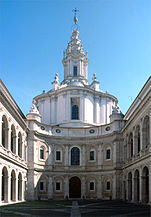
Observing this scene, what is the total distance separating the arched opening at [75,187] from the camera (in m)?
50.0

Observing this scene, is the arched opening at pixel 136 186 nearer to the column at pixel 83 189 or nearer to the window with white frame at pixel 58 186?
the column at pixel 83 189

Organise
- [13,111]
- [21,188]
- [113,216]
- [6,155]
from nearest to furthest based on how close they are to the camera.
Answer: [113,216] < [6,155] < [13,111] < [21,188]

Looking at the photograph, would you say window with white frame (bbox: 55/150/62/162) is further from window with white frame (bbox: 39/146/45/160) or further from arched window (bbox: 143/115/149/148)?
arched window (bbox: 143/115/149/148)

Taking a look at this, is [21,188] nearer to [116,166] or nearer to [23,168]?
[23,168]

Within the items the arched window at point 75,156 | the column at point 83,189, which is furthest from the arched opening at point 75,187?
the arched window at point 75,156

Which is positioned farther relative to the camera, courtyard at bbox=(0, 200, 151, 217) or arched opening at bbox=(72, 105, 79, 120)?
arched opening at bbox=(72, 105, 79, 120)

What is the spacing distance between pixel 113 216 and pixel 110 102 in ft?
137

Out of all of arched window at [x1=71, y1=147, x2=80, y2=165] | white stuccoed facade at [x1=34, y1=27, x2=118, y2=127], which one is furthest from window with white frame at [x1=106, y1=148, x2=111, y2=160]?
white stuccoed facade at [x1=34, y1=27, x2=118, y2=127]

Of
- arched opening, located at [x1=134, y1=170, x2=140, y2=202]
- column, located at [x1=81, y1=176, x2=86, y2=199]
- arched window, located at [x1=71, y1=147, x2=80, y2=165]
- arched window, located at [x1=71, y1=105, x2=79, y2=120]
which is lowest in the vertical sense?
column, located at [x1=81, y1=176, x2=86, y2=199]

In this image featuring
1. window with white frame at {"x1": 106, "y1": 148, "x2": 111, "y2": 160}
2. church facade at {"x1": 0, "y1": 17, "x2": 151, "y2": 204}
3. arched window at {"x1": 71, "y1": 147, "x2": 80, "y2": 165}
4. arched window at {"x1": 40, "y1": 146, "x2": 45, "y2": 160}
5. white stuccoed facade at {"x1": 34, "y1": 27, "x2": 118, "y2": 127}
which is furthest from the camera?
white stuccoed facade at {"x1": 34, "y1": 27, "x2": 118, "y2": 127}

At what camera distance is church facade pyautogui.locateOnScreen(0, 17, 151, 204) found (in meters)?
35.8

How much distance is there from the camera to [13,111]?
110ft

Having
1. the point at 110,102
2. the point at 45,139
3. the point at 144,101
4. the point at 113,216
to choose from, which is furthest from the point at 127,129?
the point at 113,216

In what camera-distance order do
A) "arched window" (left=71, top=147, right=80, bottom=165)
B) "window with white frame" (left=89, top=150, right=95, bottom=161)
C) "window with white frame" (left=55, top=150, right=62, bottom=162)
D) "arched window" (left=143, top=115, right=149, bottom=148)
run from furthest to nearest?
1. "arched window" (left=71, top=147, right=80, bottom=165)
2. "window with white frame" (left=89, top=150, right=95, bottom=161)
3. "window with white frame" (left=55, top=150, right=62, bottom=162)
4. "arched window" (left=143, top=115, right=149, bottom=148)
